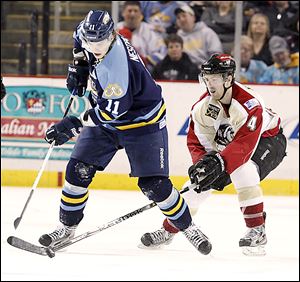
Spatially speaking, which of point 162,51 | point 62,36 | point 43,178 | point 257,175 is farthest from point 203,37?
point 257,175

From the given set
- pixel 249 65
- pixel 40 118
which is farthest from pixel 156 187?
pixel 249 65

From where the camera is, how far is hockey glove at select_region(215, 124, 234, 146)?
158 inches

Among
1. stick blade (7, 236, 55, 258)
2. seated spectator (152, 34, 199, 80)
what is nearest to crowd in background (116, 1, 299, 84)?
seated spectator (152, 34, 199, 80)

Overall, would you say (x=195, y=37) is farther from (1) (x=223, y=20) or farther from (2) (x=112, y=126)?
(2) (x=112, y=126)

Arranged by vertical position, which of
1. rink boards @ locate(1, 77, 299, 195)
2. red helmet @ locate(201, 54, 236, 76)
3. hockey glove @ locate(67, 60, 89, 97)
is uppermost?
red helmet @ locate(201, 54, 236, 76)

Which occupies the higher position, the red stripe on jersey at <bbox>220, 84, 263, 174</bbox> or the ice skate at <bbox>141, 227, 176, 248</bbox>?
the red stripe on jersey at <bbox>220, 84, 263, 174</bbox>

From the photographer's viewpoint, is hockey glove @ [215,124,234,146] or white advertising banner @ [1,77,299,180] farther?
white advertising banner @ [1,77,299,180]

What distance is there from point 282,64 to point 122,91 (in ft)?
15.7

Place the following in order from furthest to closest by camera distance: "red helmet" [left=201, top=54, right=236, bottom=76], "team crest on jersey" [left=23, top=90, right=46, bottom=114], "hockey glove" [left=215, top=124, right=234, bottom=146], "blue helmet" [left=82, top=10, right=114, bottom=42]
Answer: "team crest on jersey" [left=23, top=90, right=46, bottom=114] → "hockey glove" [left=215, top=124, right=234, bottom=146] → "red helmet" [left=201, top=54, right=236, bottom=76] → "blue helmet" [left=82, top=10, right=114, bottom=42]

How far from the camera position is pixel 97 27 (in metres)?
3.49

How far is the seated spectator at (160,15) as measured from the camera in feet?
27.0

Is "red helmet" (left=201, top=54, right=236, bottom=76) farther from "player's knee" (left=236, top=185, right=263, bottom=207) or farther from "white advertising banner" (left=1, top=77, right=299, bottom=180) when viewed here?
"white advertising banner" (left=1, top=77, right=299, bottom=180)

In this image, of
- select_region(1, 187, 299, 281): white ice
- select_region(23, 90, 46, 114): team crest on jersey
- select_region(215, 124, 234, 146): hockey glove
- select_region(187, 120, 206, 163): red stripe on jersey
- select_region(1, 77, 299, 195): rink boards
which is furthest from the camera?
select_region(23, 90, 46, 114): team crest on jersey

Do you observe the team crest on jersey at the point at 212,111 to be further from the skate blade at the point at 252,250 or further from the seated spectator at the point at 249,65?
the seated spectator at the point at 249,65
